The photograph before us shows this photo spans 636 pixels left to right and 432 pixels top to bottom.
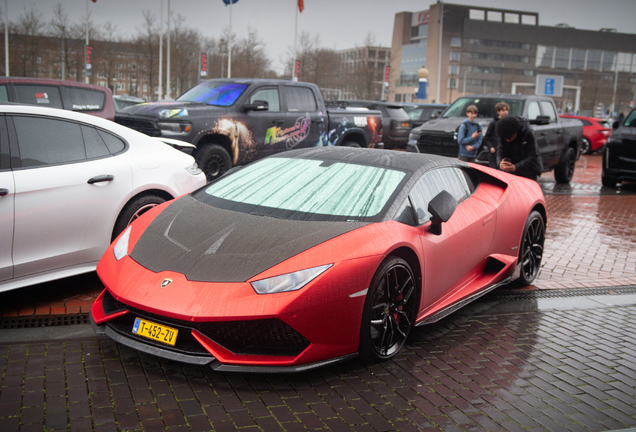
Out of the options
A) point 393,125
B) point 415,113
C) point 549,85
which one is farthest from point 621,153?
point 549,85

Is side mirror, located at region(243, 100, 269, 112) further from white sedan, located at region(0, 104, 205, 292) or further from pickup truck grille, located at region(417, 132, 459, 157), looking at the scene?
white sedan, located at region(0, 104, 205, 292)

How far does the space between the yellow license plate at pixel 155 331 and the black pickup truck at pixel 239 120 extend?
6730 millimetres

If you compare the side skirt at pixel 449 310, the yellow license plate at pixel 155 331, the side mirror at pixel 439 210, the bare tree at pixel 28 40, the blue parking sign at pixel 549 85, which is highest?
the bare tree at pixel 28 40

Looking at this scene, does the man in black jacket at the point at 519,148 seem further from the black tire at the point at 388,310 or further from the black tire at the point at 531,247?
the black tire at the point at 388,310

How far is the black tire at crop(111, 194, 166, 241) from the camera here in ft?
16.8

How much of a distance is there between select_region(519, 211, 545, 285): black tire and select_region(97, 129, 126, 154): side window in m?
3.85

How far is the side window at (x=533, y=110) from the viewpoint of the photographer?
43.1 ft

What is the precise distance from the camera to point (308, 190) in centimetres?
A: 431

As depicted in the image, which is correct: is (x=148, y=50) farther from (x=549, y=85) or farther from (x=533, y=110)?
(x=533, y=110)

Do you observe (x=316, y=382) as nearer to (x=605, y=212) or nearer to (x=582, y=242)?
(x=582, y=242)

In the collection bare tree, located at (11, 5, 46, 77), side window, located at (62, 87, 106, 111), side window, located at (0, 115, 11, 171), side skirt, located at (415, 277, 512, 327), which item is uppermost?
bare tree, located at (11, 5, 46, 77)

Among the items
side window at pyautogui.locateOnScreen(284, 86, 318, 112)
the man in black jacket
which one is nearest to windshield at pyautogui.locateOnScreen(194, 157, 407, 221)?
the man in black jacket

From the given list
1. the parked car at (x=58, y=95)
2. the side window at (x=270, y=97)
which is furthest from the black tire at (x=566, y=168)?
the parked car at (x=58, y=95)

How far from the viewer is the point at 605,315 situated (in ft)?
17.2
